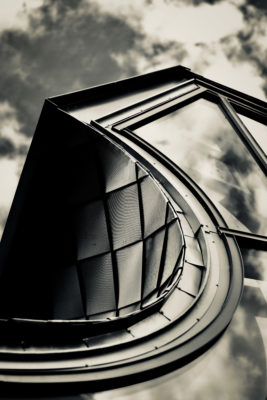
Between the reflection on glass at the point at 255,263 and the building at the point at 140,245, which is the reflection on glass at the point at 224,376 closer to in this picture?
the building at the point at 140,245

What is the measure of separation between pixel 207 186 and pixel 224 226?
1.58 metres

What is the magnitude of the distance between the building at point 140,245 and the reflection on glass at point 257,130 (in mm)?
36

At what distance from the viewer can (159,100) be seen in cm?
1077

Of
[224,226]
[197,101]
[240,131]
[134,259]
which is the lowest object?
[224,226]

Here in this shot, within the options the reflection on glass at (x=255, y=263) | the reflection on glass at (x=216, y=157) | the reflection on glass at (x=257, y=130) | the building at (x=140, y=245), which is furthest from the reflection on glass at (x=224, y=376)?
the reflection on glass at (x=257, y=130)

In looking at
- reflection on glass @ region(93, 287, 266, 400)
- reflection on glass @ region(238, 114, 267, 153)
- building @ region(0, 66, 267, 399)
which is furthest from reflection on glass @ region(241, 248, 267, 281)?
reflection on glass @ region(238, 114, 267, 153)

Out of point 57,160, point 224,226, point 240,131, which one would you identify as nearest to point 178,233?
point 224,226

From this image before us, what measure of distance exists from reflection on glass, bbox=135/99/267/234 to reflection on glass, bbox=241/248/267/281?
65cm

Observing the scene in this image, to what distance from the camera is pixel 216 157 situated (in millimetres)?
9320

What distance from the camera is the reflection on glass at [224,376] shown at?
156 inches

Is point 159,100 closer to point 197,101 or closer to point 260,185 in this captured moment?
point 197,101

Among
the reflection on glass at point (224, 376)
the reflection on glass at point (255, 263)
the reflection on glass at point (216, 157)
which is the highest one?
the reflection on glass at point (216, 157)

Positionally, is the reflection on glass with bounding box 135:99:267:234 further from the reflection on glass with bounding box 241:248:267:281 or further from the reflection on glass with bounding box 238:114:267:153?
the reflection on glass with bounding box 241:248:267:281

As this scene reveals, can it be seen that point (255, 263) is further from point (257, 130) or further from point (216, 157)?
point (257, 130)
